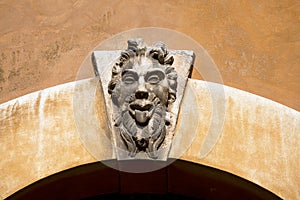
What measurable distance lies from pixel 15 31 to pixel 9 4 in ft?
0.62

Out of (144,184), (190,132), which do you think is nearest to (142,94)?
(190,132)

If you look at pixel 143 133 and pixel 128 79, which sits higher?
pixel 128 79

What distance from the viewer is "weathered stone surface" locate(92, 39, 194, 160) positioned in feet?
13.0

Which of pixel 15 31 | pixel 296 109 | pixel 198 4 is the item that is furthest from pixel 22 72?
pixel 296 109

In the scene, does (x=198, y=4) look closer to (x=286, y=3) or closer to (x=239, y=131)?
(x=286, y=3)

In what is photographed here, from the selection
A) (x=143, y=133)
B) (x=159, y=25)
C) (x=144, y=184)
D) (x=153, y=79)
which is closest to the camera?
(x=143, y=133)

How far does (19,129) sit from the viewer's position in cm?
412

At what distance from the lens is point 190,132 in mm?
4121

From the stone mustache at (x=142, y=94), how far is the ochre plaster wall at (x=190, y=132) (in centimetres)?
12

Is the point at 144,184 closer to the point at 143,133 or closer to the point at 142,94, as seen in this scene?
the point at 143,133

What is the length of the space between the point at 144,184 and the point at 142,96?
54cm

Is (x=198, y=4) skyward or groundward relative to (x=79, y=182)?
skyward

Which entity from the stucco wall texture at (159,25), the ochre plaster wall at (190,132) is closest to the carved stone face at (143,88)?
the ochre plaster wall at (190,132)

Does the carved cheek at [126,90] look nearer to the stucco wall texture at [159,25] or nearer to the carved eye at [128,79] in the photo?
the carved eye at [128,79]
